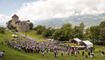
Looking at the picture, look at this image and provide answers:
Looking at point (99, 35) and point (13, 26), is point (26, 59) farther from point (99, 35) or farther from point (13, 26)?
point (13, 26)

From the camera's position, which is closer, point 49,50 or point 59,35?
point 49,50

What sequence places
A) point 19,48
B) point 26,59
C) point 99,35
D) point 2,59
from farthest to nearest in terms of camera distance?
point 99,35
point 19,48
point 26,59
point 2,59

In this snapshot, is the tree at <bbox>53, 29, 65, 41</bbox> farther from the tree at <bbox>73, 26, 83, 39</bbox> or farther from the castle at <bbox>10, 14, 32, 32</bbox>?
the castle at <bbox>10, 14, 32, 32</bbox>

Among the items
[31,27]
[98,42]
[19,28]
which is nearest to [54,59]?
[98,42]

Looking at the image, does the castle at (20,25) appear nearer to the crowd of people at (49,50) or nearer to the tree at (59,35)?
the tree at (59,35)

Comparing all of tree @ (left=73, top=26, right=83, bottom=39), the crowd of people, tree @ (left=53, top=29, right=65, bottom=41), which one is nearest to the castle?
tree @ (left=53, top=29, right=65, bottom=41)

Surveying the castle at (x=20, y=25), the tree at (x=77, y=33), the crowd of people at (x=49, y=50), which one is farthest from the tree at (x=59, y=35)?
the castle at (x=20, y=25)

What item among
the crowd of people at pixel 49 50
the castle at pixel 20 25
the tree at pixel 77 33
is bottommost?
the crowd of people at pixel 49 50

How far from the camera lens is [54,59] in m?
28.4

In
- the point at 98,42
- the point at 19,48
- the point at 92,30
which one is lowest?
the point at 98,42

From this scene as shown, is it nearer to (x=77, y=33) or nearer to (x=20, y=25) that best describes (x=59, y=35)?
(x=77, y=33)

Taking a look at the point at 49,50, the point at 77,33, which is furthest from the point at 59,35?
the point at 49,50

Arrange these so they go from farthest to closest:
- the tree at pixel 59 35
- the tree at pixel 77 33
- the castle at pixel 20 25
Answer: the castle at pixel 20 25 < the tree at pixel 77 33 < the tree at pixel 59 35

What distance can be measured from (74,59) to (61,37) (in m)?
42.6
